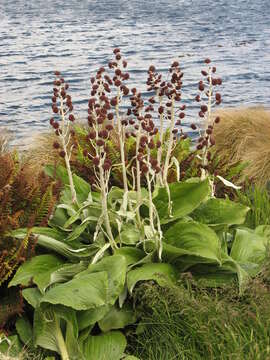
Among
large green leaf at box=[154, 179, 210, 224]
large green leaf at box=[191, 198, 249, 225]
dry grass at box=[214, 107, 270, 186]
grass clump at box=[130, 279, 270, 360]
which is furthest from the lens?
dry grass at box=[214, 107, 270, 186]

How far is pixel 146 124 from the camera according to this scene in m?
3.70

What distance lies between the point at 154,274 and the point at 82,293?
41 cm

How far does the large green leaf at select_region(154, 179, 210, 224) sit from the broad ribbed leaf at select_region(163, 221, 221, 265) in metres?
0.11

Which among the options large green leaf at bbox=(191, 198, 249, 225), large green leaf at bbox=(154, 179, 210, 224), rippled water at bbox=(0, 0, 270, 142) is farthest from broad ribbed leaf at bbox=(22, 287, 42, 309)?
rippled water at bbox=(0, 0, 270, 142)

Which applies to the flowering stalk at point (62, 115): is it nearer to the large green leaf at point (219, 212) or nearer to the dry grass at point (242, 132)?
the large green leaf at point (219, 212)

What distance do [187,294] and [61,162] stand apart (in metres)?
2.24

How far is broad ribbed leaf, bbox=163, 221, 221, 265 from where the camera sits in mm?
3523

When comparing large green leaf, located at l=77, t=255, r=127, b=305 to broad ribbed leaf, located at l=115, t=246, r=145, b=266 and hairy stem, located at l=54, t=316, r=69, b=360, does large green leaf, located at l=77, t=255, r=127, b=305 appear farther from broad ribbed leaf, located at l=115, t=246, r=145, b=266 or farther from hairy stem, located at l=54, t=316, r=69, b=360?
hairy stem, located at l=54, t=316, r=69, b=360

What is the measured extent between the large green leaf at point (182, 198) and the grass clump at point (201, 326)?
1.74 ft

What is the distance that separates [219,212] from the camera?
403 centimetres

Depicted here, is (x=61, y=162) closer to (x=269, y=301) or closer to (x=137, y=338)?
(x=137, y=338)

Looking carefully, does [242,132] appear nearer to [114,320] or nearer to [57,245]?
[57,245]

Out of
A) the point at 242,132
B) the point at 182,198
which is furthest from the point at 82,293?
the point at 242,132

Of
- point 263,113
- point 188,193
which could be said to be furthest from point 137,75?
point 188,193
